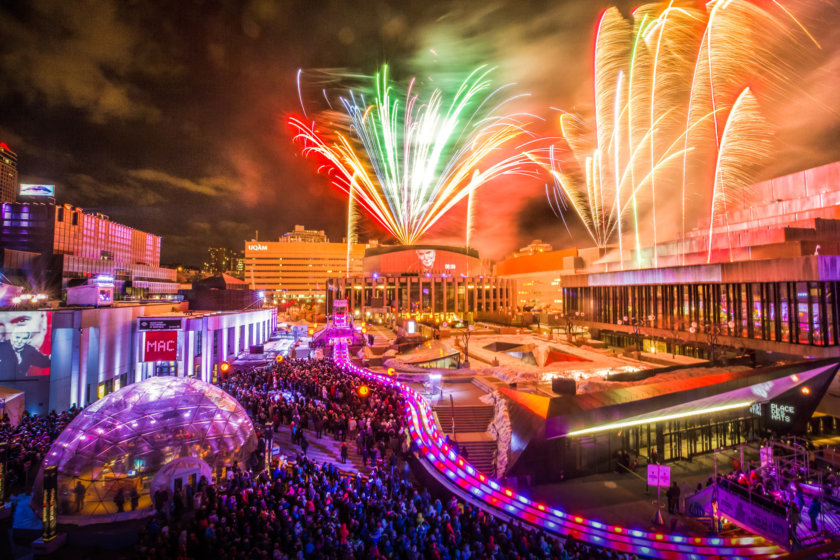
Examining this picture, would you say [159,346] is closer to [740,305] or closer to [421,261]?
[740,305]

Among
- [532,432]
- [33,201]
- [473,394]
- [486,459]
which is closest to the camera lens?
[532,432]

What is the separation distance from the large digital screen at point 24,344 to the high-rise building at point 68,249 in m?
31.6

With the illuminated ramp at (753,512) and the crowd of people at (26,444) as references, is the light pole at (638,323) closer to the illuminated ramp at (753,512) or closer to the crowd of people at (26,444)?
the illuminated ramp at (753,512)

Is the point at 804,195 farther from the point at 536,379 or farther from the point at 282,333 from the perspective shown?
the point at 282,333

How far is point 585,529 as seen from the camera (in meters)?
12.9

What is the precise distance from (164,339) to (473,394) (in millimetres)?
21736

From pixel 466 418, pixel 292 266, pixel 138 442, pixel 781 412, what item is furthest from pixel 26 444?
pixel 292 266

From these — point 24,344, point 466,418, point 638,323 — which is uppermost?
point 24,344

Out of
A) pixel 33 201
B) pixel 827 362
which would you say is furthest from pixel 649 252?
pixel 33 201

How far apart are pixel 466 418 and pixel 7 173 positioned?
185492 millimetres

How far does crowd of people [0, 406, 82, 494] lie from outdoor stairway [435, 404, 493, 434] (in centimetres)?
1668

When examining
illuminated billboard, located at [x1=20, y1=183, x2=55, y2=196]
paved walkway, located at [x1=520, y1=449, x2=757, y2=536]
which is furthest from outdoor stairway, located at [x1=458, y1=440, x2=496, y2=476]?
illuminated billboard, located at [x1=20, y1=183, x2=55, y2=196]

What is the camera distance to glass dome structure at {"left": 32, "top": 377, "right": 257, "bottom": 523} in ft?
38.6

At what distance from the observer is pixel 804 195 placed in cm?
4553
